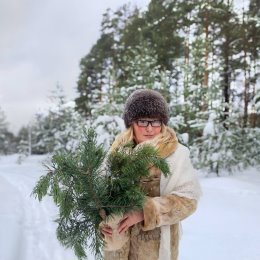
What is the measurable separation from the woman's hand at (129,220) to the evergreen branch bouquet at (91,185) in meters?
0.05

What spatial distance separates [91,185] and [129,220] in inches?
10.4

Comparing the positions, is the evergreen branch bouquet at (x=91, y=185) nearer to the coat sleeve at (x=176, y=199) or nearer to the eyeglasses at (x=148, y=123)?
the coat sleeve at (x=176, y=199)

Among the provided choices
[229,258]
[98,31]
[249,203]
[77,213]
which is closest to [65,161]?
[77,213]

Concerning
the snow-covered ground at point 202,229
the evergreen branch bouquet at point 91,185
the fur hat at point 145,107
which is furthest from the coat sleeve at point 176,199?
the snow-covered ground at point 202,229

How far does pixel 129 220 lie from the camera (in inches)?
65.3

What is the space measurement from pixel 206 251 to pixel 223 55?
47.5 ft

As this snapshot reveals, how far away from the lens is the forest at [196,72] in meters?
12.7

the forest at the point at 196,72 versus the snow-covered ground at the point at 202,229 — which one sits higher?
the forest at the point at 196,72

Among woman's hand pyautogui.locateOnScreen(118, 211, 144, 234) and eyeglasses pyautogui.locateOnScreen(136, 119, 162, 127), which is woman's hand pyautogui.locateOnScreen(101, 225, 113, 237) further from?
eyeglasses pyautogui.locateOnScreen(136, 119, 162, 127)

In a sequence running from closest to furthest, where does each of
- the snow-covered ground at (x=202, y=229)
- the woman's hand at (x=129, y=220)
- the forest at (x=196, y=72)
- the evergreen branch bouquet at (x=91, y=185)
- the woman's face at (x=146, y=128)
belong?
1. the evergreen branch bouquet at (x=91, y=185)
2. the woman's hand at (x=129, y=220)
3. the woman's face at (x=146, y=128)
4. the snow-covered ground at (x=202, y=229)
5. the forest at (x=196, y=72)

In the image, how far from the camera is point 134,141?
195 cm

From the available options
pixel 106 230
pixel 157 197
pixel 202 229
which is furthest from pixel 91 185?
pixel 202 229

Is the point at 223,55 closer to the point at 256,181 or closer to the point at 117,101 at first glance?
the point at 117,101

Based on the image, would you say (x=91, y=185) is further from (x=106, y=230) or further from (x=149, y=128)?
(x=149, y=128)
